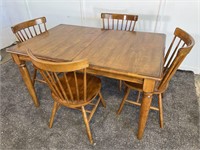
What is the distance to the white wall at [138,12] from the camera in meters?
2.01

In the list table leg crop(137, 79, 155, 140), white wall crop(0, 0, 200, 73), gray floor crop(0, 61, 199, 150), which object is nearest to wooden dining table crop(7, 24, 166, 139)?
table leg crop(137, 79, 155, 140)

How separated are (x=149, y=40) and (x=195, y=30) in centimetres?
98

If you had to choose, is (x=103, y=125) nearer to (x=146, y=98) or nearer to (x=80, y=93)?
(x=80, y=93)

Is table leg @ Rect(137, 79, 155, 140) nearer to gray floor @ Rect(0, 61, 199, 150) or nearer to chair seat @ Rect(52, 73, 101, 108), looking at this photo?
gray floor @ Rect(0, 61, 199, 150)

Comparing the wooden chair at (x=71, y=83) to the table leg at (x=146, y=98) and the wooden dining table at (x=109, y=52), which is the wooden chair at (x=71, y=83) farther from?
the table leg at (x=146, y=98)

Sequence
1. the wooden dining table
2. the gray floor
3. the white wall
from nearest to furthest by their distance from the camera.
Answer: the wooden dining table
the gray floor
the white wall

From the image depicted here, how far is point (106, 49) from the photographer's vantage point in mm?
1380

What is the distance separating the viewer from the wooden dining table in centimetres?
109

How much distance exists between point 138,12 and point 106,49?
1.16 m

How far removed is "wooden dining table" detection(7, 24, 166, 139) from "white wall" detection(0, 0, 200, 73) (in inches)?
26.0

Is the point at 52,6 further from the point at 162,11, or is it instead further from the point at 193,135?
the point at 193,135

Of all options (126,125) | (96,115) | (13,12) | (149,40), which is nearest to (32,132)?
(96,115)

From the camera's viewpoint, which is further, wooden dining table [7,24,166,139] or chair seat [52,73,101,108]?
chair seat [52,73,101,108]

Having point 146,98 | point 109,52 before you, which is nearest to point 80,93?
point 109,52
